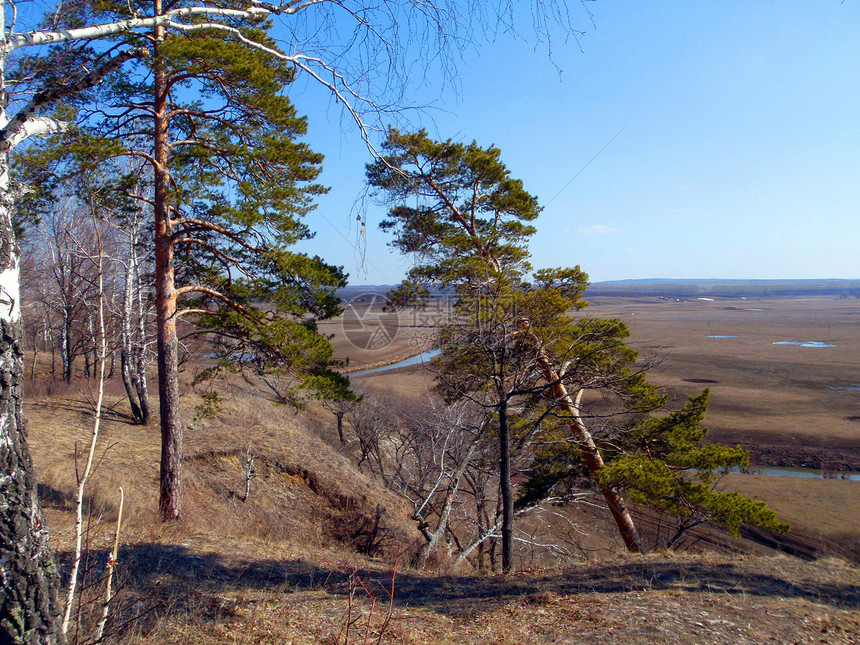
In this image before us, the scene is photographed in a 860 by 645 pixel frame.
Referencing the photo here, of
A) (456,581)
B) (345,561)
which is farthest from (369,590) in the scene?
(456,581)

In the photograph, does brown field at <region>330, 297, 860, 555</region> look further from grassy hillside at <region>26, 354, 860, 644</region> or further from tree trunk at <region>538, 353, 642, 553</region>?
grassy hillside at <region>26, 354, 860, 644</region>

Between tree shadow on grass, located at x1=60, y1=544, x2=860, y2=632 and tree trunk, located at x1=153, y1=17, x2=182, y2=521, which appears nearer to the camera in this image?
tree shadow on grass, located at x1=60, y1=544, x2=860, y2=632

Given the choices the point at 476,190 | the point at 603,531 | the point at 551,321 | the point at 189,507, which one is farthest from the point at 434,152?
the point at 603,531

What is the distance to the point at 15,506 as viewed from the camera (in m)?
1.98

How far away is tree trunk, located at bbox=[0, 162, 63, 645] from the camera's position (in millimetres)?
1957

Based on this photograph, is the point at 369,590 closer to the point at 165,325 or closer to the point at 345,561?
the point at 345,561

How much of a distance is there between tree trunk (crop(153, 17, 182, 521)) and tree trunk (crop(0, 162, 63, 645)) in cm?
652

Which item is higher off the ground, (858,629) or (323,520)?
(858,629)

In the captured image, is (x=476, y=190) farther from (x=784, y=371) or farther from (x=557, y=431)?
(x=784, y=371)

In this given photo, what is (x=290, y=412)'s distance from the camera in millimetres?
24844

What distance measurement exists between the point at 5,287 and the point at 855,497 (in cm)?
2340

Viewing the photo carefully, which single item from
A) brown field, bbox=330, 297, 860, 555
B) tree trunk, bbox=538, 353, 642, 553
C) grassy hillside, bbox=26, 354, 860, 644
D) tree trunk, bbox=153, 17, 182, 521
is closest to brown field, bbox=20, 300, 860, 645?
grassy hillside, bbox=26, 354, 860, 644

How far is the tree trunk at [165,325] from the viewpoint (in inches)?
322

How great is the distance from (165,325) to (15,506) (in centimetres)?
684
